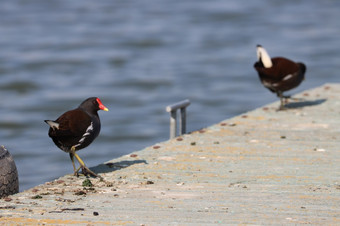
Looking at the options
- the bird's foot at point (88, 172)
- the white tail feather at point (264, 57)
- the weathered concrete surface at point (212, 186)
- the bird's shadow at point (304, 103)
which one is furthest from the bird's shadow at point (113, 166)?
the bird's shadow at point (304, 103)

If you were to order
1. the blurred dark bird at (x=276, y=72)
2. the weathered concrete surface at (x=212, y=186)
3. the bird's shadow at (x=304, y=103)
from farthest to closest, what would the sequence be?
the bird's shadow at (x=304, y=103) < the blurred dark bird at (x=276, y=72) < the weathered concrete surface at (x=212, y=186)

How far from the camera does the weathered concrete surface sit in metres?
7.18

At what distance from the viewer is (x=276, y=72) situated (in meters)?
12.6

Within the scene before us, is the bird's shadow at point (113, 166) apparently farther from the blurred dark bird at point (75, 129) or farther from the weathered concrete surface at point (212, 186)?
the blurred dark bird at point (75, 129)

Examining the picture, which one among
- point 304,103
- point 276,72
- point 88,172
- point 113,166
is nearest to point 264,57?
point 276,72

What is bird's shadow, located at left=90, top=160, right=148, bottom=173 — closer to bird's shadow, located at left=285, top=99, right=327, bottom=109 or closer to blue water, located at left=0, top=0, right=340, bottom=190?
bird's shadow, located at left=285, top=99, right=327, bottom=109

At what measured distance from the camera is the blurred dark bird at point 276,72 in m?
12.5

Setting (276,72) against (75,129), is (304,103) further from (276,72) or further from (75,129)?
(75,129)

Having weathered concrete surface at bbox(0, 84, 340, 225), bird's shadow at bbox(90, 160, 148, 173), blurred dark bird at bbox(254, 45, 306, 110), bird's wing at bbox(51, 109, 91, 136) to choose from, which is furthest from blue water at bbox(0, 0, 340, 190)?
bird's wing at bbox(51, 109, 91, 136)

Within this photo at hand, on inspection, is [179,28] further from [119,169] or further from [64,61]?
[119,169]

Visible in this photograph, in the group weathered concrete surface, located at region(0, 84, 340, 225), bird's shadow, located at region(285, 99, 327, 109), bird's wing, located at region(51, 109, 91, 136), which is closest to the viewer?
weathered concrete surface, located at region(0, 84, 340, 225)

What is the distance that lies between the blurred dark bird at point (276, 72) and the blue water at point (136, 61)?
24.7ft

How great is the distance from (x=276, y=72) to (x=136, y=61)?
72.6 ft

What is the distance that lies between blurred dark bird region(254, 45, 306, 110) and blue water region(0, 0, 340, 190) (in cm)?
752
